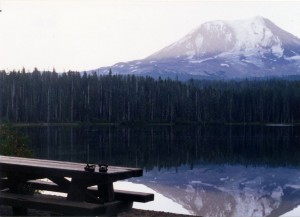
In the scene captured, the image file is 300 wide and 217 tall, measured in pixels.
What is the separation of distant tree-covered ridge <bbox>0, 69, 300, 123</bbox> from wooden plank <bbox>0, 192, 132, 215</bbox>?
322 ft

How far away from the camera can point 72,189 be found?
28.5 feet

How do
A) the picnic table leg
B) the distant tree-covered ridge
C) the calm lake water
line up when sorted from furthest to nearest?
the distant tree-covered ridge
the calm lake water
the picnic table leg

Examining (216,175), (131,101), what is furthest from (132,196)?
(131,101)

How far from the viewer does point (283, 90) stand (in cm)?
12838

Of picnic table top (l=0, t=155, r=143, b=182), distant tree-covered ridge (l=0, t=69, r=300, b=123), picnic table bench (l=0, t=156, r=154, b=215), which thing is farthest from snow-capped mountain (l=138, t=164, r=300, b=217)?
distant tree-covered ridge (l=0, t=69, r=300, b=123)

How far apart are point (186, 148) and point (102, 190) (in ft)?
118

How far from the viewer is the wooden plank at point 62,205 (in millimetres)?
8312

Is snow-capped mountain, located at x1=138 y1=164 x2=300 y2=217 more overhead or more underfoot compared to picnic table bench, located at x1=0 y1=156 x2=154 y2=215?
more underfoot

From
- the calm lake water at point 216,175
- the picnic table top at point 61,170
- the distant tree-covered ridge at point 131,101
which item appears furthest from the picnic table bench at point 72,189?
the distant tree-covered ridge at point 131,101

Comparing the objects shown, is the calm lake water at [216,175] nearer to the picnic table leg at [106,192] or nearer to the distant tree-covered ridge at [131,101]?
the picnic table leg at [106,192]

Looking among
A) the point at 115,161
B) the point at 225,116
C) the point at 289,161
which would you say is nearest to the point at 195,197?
the point at 115,161

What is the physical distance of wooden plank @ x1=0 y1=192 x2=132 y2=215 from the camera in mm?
8312

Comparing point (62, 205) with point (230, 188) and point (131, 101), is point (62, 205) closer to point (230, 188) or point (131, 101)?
point (230, 188)

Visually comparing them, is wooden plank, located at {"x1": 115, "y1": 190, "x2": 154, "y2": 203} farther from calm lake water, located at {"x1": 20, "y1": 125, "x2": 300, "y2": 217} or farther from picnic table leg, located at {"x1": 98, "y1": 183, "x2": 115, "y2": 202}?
calm lake water, located at {"x1": 20, "y1": 125, "x2": 300, "y2": 217}
